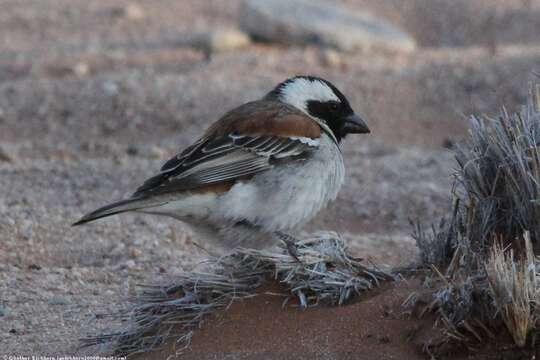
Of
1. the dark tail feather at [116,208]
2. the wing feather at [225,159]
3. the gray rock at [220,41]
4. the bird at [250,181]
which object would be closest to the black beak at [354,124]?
the bird at [250,181]

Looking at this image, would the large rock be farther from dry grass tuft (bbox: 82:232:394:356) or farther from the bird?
dry grass tuft (bbox: 82:232:394:356)

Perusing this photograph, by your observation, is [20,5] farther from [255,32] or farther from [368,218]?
[368,218]

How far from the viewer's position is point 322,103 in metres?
6.95

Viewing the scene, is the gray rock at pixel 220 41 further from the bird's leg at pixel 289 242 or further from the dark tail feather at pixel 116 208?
the dark tail feather at pixel 116 208

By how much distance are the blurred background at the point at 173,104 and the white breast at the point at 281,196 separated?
99 cm

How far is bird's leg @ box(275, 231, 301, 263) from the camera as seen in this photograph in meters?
5.48

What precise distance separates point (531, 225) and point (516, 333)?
2.66 ft

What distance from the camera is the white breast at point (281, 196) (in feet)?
19.9

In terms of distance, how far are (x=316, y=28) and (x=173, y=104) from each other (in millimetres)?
3412

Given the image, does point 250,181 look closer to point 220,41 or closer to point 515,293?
point 515,293

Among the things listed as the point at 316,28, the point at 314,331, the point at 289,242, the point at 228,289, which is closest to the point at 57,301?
the point at 228,289

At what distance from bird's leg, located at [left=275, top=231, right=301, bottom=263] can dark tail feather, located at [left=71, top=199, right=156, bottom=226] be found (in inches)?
30.1

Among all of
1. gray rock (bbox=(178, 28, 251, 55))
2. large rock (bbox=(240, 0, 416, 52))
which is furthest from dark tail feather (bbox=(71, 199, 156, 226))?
large rock (bbox=(240, 0, 416, 52))

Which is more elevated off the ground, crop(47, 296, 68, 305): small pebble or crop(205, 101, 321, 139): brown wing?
crop(205, 101, 321, 139): brown wing
